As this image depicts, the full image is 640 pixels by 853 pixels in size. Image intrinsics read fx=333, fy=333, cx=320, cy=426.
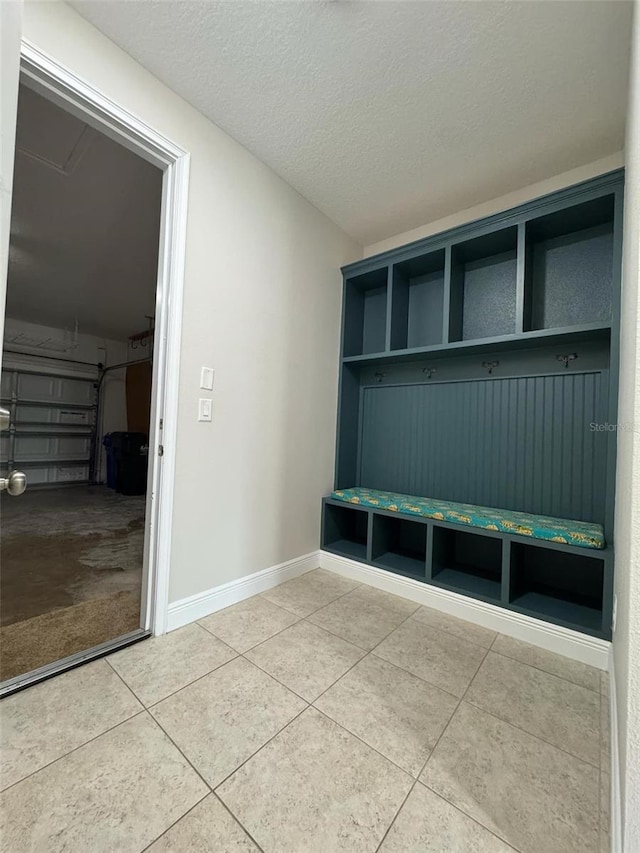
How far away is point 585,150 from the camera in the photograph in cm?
181

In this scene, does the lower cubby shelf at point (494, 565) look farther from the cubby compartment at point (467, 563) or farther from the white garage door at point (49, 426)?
the white garage door at point (49, 426)

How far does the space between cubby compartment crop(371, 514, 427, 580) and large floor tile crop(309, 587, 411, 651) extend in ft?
0.80

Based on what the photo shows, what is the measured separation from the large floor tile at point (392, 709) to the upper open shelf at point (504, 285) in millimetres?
1776

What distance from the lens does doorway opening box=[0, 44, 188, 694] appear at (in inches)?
60.6

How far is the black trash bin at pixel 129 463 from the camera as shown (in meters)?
5.42

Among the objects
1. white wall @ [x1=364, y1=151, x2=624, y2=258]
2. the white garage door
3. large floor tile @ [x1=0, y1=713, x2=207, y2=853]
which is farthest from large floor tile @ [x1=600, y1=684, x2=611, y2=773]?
the white garage door

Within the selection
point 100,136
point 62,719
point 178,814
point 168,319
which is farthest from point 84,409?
point 178,814

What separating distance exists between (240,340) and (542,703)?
2.14 meters

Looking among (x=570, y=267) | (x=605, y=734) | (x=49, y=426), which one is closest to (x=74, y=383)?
(x=49, y=426)

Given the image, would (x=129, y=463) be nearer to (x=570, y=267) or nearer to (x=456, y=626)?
(x=456, y=626)

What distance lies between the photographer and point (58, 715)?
1128 mm

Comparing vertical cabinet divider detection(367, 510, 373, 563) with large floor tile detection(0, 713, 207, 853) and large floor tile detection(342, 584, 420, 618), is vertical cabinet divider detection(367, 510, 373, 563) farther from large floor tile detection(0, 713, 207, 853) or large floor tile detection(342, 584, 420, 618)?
large floor tile detection(0, 713, 207, 853)

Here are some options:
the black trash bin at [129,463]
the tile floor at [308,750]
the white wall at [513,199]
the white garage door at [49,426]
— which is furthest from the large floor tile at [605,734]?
the white garage door at [49,426]

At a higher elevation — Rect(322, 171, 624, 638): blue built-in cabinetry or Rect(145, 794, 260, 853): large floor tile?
Rect(322, 171, 624, 638): blue built-in cabinetry
